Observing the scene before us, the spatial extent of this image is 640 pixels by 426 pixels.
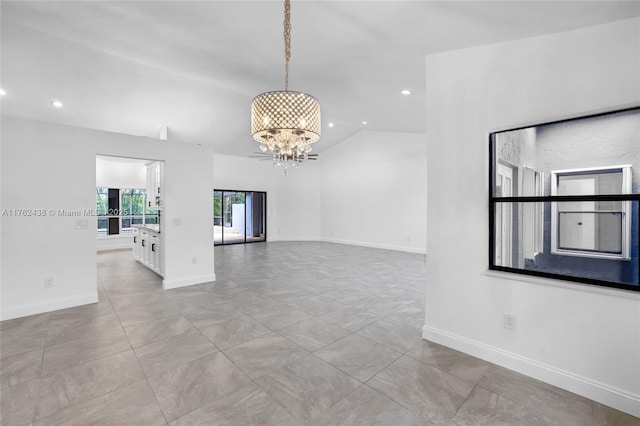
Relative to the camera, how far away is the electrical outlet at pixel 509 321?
7.59 feet

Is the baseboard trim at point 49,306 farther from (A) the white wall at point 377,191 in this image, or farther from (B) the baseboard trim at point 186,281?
(A) the white wall at point 377,191

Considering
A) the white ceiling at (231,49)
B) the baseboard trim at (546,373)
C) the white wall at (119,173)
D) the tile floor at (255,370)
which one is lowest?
the tile floor at (255,370)

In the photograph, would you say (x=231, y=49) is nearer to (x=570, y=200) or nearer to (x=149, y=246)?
(x=570, y=200)

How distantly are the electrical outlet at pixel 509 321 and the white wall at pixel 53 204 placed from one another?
4.76m

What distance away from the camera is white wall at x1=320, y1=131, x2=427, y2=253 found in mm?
8391

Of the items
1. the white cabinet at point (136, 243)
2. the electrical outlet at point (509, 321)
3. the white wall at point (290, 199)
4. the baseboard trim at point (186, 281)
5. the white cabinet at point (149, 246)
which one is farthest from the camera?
the white wall at point (290, 199)

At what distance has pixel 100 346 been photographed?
2.72 m

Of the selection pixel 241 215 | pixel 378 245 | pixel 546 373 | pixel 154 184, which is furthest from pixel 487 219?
pixel 241 215

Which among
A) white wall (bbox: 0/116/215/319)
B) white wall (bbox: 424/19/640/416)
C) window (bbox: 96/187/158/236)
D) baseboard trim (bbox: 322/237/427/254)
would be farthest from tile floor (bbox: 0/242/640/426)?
window (bbox: 96/187/158/236)

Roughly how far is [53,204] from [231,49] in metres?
3.21

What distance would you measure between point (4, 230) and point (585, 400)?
20.2 feet

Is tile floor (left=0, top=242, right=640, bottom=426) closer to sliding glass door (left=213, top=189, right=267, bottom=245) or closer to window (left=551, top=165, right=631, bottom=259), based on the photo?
window (left=551, top=165, right=631, bottom=259)

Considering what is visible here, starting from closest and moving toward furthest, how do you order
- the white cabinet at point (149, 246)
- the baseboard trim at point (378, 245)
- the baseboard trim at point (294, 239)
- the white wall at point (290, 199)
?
1. the white cabinet at point (149, 246)
2. the baseboard trim at point (378, 245)
3. the white wall at point (290, 199)
4. the baseboard trim at point (294, 239)

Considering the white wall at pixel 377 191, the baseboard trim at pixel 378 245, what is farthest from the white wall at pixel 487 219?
the white wall at pixel 377 191
